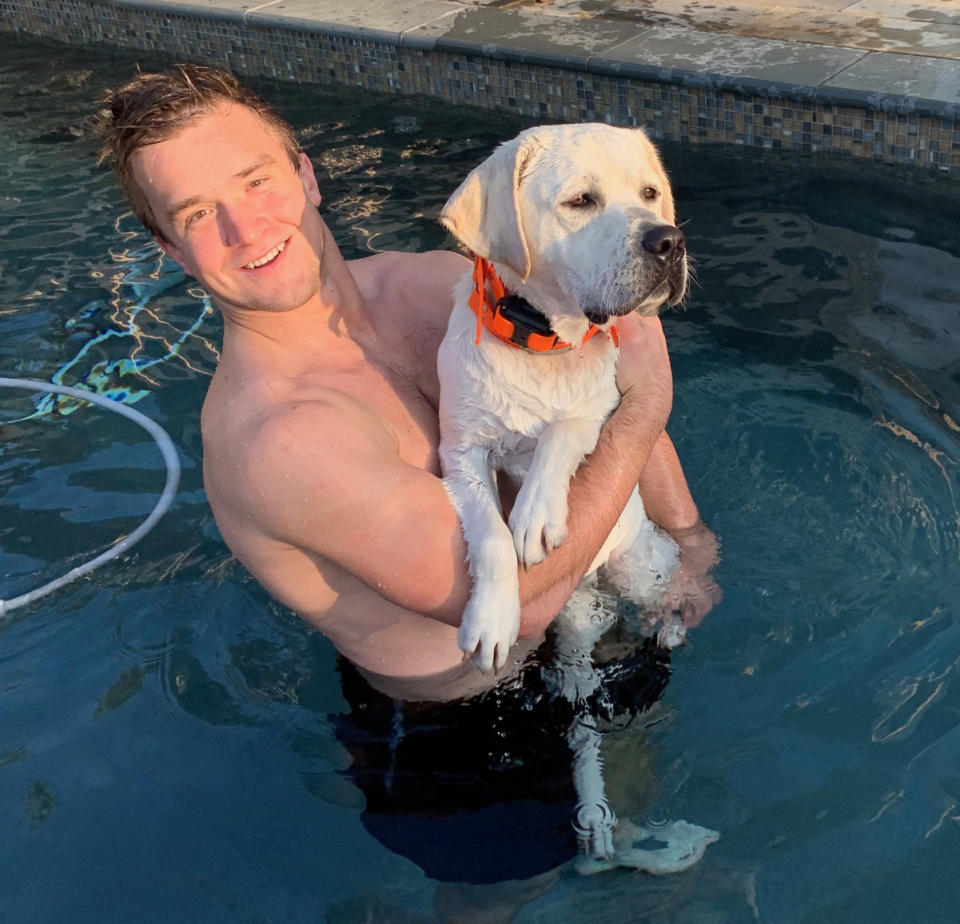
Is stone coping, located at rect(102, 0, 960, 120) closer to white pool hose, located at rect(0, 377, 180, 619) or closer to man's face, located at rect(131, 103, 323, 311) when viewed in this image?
white pool hose, located at rect(0, 377, 180, 619)

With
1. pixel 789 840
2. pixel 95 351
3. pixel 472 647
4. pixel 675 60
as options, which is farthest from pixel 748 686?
pixel 675 60

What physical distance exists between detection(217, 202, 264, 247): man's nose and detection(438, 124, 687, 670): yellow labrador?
478 millimetres

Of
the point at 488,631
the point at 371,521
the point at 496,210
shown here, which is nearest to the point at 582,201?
the point at 496,210

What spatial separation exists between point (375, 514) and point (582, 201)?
2.88ft

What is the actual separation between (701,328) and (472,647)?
322 cm

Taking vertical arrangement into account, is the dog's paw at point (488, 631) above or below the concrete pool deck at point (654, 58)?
above

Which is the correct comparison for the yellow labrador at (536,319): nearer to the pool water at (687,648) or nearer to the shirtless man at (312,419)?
the shirtless man at (312,419)

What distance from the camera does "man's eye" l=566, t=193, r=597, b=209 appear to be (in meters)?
2.85

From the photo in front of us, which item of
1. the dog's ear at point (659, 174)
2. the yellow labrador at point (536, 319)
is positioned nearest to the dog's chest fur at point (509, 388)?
the yellow labrador at point (536, 319)

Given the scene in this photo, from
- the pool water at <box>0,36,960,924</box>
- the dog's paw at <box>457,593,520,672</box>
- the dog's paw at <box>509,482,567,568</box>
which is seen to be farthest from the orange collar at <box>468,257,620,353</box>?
the pool water at <box>0,36,960,924</box>

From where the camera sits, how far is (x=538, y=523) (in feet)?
9.25

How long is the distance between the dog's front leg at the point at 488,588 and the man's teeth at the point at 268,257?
77 centimetres

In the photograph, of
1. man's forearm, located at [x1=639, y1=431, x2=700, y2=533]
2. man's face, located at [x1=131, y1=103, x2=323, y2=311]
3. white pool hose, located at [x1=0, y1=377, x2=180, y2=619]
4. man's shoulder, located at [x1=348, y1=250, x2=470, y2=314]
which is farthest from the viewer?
white pool hose, located at [x1=0, y1=377, x2=180, y2=619]

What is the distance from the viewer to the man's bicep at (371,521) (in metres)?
2.74
